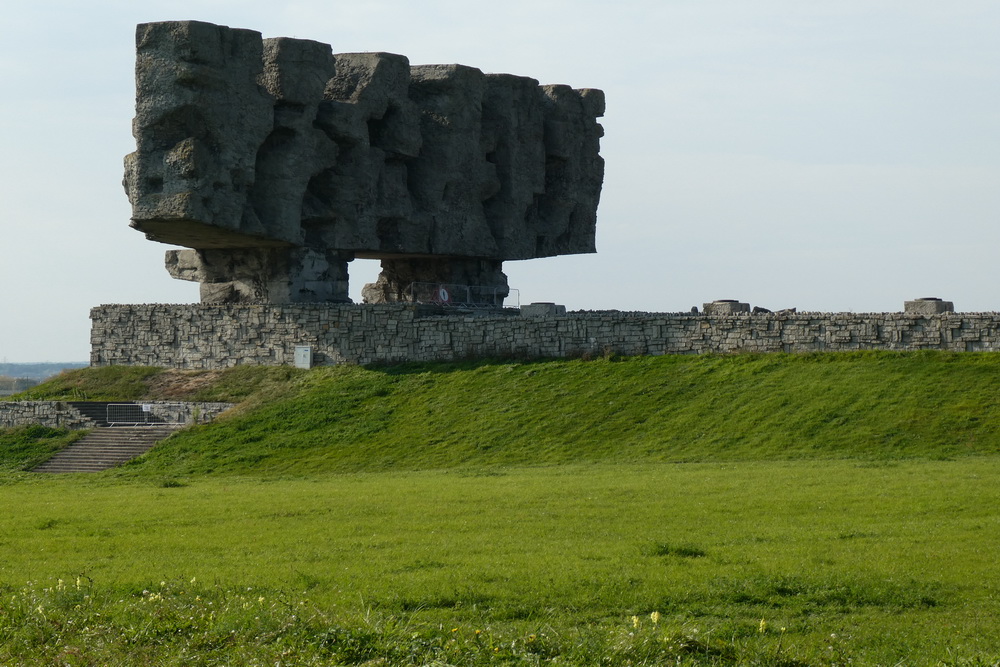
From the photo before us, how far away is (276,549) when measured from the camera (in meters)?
15.2

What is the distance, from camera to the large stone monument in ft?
115

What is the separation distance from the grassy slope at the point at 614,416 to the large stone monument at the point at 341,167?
5997mm

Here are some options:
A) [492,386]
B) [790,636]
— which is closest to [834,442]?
[492,386]

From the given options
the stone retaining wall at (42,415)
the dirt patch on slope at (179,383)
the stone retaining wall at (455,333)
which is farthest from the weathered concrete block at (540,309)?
the stone retaining wall at (42,415)

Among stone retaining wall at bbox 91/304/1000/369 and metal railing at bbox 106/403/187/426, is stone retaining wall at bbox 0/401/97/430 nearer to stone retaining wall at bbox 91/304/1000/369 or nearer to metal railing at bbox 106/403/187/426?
metal railing at bbox 106/403/187/426

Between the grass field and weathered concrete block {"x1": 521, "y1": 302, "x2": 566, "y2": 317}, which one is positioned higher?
weathered concrete block {"x1": 521, "y1": 302, "x2": 566, "y2": 317}

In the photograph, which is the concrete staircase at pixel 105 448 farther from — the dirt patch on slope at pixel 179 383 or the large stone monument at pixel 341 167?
the large stone monument at pixel 341 167

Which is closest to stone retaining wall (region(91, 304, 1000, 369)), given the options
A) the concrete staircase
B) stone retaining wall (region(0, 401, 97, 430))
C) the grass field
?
the grass field

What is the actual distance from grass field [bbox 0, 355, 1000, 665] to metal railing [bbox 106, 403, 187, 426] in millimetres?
3103

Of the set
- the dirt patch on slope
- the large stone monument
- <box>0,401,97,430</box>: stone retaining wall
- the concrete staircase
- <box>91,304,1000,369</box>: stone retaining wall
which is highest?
the large stone monument

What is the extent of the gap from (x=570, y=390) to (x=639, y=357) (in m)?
2.51

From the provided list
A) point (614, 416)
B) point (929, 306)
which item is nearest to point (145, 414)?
point (614, 416)

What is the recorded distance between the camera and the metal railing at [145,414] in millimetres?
35312

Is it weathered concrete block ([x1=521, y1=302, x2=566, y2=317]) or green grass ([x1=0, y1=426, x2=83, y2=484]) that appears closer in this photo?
green grass ([x1=0, y1=426, x2=83, y2=484])
